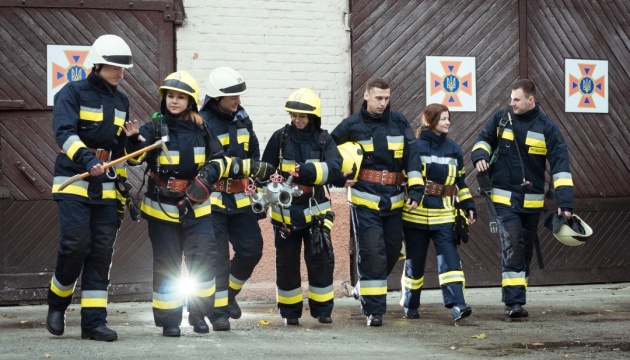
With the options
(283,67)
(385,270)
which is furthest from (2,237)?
(385,270)

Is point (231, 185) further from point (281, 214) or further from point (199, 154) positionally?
point (199, 154)

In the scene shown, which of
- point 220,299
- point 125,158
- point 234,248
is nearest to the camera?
point 125,158

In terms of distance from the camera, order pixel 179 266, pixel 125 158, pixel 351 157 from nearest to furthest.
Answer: pixel 125 158
pixel 179 266
pixel 351 157

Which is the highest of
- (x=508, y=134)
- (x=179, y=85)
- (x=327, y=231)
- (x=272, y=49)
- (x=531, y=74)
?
(x=272, y=49)

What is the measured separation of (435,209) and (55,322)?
11.2 ft

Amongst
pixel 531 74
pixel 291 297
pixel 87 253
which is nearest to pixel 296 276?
pixel 291 297

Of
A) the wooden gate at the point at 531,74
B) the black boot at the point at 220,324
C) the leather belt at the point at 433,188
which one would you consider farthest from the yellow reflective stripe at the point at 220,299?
the wooden gate at the point at 531,74

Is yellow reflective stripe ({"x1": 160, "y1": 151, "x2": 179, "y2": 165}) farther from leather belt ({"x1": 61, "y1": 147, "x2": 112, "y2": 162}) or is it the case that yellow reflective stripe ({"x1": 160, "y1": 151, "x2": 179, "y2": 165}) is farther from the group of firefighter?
leather belt ({"x1": 61, "y1": 147, "x2": 112, "y2": 162})

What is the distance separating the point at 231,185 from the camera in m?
9.68

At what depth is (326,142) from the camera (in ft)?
31.9

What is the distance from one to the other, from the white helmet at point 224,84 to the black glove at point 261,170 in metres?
0.61

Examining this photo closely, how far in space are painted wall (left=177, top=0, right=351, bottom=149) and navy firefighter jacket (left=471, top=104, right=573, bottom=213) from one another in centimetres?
283

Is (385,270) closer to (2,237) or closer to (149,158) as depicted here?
(149,158)

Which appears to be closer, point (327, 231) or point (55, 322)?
point (55, 322)
